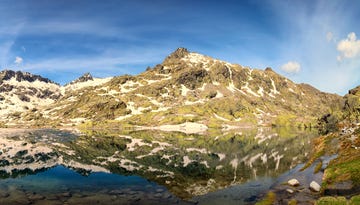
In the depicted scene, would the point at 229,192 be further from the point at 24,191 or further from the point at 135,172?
the point at 24,191

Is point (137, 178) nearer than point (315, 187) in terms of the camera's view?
No

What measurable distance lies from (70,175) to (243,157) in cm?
6241

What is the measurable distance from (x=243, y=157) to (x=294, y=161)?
20255 millimetres

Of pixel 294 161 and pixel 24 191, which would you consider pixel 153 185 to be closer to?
pixel 24 191

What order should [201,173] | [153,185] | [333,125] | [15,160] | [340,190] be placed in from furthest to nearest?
[333,125]
[15,160]
[201,173]
[153,185]
[340,190]

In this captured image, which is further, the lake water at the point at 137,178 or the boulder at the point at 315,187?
the lake water at the point at 137,178

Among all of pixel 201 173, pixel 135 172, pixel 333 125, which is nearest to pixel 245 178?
pixel 201 173

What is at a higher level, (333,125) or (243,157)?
(333,125)

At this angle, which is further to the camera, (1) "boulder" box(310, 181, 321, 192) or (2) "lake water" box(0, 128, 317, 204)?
(2) "lake water" box(0, 128, 317, 204)

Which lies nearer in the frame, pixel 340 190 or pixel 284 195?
pixel 340 190

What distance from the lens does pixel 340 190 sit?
42875mm

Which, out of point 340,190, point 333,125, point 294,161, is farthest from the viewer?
point 333,125

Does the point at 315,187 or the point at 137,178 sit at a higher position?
the point at 315,187

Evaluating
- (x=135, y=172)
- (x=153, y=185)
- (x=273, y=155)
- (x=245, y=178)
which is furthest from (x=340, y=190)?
(x=273, y=155)
